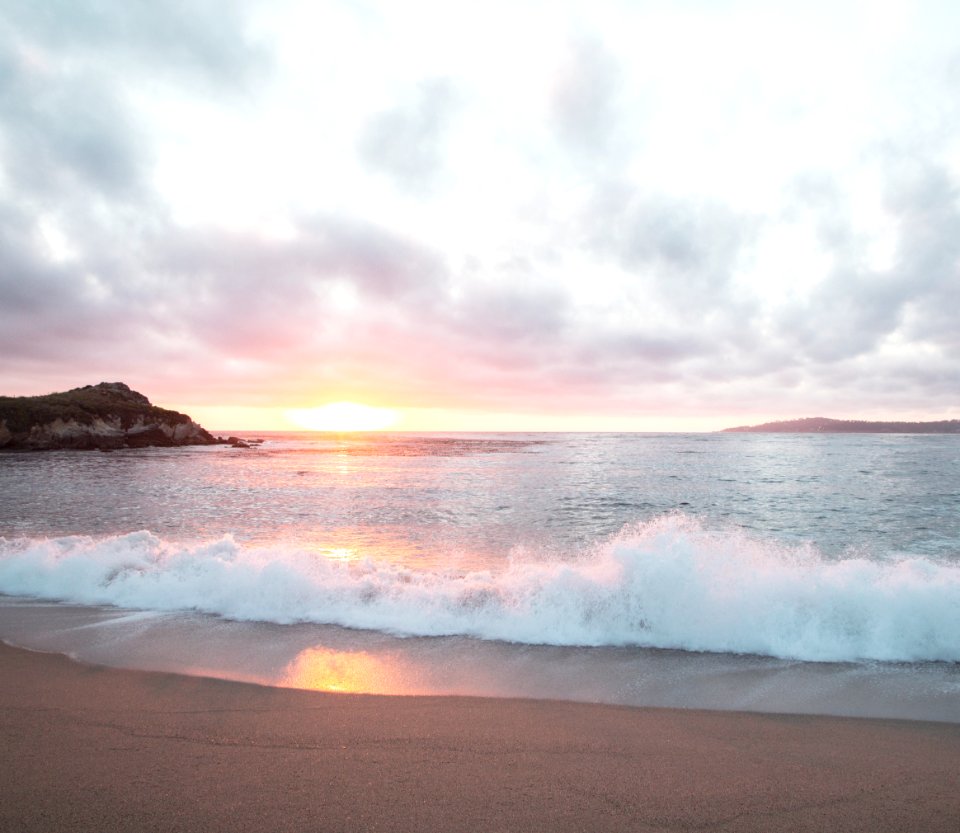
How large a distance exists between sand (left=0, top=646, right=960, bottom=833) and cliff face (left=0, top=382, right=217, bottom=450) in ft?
260

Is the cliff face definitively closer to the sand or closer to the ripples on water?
the ripples on water

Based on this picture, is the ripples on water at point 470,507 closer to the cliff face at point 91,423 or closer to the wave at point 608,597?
the wave at point 608,597

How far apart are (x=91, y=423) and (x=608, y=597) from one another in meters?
86.5

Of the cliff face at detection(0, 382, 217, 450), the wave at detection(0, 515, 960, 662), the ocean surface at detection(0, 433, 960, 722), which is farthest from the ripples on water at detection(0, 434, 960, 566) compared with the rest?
the cliff face at detection(0, 382, 217, 450)

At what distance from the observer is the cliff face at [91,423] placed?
66.6 m

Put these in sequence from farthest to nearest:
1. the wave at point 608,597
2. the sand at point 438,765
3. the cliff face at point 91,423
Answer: the cliff face at point 91,423 < the wave at point 608,597 < the sand at point 438,765

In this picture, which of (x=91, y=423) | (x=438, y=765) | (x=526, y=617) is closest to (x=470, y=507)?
(x=526, y=617)

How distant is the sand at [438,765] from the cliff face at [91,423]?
79161 mm

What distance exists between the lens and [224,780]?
408 centimetres

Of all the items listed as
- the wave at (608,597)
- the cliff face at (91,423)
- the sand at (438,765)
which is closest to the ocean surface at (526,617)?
the wave at (608,597)

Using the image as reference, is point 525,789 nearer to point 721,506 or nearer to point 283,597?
point 283,597

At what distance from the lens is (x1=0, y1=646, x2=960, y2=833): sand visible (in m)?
3.70

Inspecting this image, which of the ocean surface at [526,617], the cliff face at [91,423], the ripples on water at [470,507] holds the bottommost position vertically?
the ripples on water at [470,507]

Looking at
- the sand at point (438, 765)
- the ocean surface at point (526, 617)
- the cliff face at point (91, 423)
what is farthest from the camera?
the cliff face at point (91, 423)
